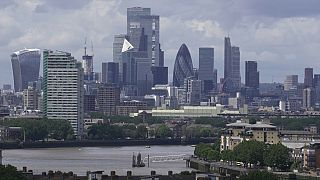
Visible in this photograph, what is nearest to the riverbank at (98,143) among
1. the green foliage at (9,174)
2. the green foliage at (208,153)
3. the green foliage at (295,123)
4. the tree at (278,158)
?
the green foliage at (295,123)

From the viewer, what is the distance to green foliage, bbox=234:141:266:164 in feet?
226

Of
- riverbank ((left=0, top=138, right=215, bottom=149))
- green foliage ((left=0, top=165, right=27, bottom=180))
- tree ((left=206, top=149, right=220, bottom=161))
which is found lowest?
riverbank ((left=0, top=138, right=215, bottom=149))

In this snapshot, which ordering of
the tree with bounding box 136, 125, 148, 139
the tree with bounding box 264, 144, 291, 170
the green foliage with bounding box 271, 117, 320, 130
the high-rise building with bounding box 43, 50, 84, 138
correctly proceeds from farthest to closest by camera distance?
the high-rise building with bounding box 43, 50, 84, 138
the tree with bounding box 136, 125, 148, 139
the green foliage with bounding box 271, 117, 320, 130
the tree with bounding box 264, 144, 291, 170

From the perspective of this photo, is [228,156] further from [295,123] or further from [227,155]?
[295,123]

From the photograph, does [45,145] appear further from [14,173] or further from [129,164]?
[14,173]

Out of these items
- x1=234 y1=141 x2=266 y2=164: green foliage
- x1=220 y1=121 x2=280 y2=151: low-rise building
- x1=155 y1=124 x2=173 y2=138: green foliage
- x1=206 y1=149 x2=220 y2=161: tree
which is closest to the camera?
x1=234 y1=141 x2=266 y2=164: green foliage

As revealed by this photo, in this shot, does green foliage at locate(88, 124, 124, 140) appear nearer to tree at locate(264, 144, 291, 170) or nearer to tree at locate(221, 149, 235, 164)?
tree at locate(221, 149, 235, 164)

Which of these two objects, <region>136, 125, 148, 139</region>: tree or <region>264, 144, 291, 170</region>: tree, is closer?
<region>264, 144, 291, 170</region>: tree

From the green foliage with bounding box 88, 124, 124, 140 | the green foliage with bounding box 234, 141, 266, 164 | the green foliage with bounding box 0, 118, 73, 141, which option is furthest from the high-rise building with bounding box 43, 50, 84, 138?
the green foliage with bounding box 234, 141, 266, 164

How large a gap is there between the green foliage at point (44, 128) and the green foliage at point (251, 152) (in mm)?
47339

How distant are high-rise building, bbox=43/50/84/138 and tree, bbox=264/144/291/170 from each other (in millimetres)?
64538

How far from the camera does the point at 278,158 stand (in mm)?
66625

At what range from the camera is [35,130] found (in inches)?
4601

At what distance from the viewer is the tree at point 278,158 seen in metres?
66.5
